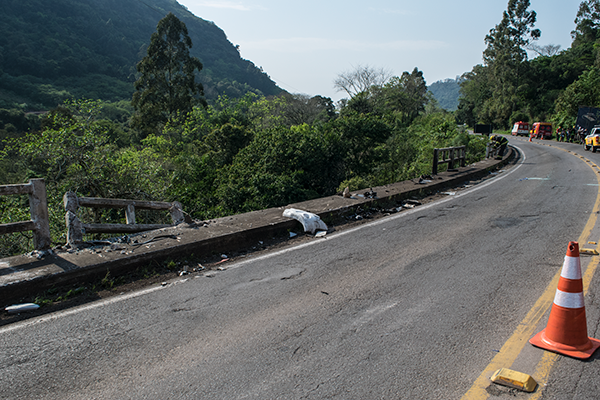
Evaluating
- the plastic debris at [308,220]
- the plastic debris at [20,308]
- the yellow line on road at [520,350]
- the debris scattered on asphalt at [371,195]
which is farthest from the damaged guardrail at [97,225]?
the yellow line on road at [520,350]

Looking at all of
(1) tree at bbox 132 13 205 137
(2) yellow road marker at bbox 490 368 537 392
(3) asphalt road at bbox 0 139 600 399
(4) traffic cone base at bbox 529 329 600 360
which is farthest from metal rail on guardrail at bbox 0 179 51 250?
(1) tree at bbox 132 13 205 137

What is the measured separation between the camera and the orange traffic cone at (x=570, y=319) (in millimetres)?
3275

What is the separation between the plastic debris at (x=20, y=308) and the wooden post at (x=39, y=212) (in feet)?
3.69

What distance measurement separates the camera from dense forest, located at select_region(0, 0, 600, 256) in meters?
14.5

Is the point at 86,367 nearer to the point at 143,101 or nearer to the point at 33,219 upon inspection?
the point at 33,219

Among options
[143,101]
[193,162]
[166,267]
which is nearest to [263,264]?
[166,267]

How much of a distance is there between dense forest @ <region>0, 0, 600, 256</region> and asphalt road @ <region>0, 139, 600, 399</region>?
792 centimetres

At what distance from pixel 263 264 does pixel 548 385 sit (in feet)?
12.0

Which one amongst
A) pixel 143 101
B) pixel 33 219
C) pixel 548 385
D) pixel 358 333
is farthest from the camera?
pixel 143 101

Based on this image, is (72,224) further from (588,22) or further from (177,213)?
(588,22)

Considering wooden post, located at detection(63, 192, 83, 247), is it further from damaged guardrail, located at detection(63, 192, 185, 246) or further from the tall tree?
the tall tree

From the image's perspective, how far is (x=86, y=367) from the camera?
3.13 meters

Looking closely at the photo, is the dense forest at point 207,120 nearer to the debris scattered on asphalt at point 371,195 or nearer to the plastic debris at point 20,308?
the debris scattered on asphalt at point 371,195

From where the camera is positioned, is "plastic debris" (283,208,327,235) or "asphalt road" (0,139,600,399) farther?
"plastic debris" (283,208,327,235)
